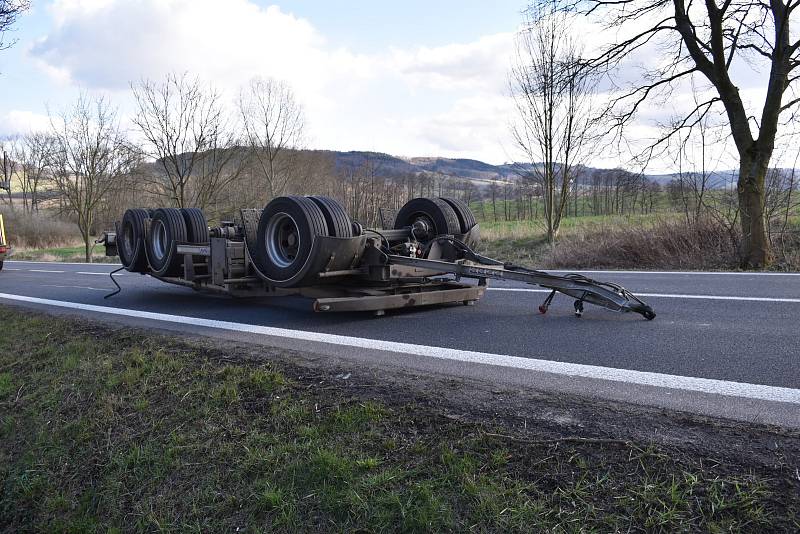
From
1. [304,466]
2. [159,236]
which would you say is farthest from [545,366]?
[159,236]

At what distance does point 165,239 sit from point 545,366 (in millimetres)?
6166

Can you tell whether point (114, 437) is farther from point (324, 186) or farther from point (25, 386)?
point (324, 186)

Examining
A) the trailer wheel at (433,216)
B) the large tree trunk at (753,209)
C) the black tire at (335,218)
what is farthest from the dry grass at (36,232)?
the large tree trunk at (753,209)

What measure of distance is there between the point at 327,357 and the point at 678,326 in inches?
130

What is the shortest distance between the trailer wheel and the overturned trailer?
0.5 inches

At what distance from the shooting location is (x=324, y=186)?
37250 mm

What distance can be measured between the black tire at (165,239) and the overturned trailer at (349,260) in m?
0.02

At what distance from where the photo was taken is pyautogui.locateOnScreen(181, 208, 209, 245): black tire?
8.58 metres

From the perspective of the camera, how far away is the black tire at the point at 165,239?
849cm

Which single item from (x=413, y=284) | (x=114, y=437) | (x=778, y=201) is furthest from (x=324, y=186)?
→ (x=114, y=437)

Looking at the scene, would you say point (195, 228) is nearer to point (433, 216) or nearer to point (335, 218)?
point (335, 218)

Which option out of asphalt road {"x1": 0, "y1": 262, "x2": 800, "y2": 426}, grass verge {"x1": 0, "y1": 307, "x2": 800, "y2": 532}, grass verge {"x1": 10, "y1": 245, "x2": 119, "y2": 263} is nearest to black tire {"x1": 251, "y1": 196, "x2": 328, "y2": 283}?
asphalt road {"x1": 0, "y1": 262, "x2": 800, "y2": 426}

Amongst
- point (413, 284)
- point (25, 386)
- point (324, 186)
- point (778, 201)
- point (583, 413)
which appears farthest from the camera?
point (324, 186)

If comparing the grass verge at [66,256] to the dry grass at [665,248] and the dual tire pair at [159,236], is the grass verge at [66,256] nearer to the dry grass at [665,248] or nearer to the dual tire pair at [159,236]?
the dual tire pair at [159,236]
